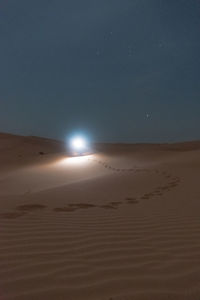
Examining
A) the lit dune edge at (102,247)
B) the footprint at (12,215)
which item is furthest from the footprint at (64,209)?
the footprint at (12,215)

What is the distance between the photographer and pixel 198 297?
2293 millimetres

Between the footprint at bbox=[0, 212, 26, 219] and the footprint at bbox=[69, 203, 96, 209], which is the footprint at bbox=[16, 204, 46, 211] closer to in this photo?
the footprint at bbox=[0, 212, 26, 219]

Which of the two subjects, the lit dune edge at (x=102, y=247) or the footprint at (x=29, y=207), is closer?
the lit dune edge at (x=102, y=247)

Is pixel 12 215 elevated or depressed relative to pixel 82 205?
depressed

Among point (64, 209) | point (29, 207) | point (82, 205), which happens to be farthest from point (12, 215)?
point (82, 205)

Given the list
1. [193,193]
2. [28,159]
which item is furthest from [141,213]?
[28,159]

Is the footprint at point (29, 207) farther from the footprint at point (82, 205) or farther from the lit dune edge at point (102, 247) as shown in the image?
the footprint at point (82, 205)

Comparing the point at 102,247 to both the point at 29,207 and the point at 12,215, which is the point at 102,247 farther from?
the point at 29,207

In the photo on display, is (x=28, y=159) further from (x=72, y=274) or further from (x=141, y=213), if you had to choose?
(x=72, y=274)

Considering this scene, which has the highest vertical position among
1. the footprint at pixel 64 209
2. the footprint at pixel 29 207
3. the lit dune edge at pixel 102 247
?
the footprint at pixel 29 207

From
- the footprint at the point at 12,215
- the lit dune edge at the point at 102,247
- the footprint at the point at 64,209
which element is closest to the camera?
the lit dune edge at the point at 102,247

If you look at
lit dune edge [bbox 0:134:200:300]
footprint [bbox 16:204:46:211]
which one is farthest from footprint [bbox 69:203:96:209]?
footprint [bbox 16:204:46:211]

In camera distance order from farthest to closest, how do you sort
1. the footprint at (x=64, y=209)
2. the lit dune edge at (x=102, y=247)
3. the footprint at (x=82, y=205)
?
the footprint at (x=82, y=205) < the footprint at (x=64, y=209) < the lit dune edge at (x=102, y=247)

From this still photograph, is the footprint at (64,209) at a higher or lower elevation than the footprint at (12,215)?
higher
